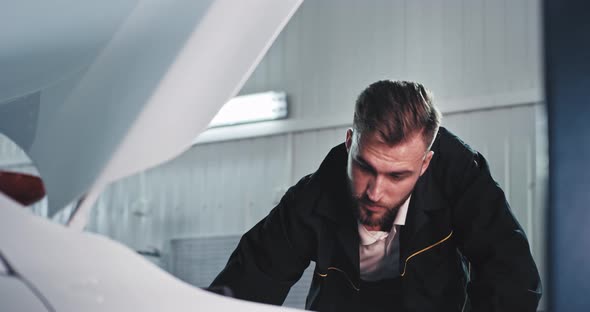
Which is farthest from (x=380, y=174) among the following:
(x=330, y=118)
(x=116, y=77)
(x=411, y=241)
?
(x=330, y=118)

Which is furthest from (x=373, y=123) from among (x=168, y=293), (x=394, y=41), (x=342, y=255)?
(x=394, y=41)

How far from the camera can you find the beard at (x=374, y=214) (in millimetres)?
1918

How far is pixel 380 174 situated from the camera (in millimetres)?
1910

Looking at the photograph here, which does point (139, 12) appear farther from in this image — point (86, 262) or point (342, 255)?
point (342, 255)

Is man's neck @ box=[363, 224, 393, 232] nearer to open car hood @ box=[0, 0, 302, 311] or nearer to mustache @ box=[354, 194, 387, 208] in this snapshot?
Answer: mustache @ box=[354, 194, 387, 208]

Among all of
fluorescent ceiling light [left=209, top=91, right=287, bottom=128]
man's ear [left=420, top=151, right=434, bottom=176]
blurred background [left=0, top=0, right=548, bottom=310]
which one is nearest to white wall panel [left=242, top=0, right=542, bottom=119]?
blurred background [left=0, top=0, right=548, bottom=310]

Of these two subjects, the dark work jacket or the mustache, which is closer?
the dark work jacket

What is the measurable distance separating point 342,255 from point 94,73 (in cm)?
118

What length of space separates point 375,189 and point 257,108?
6.55 m

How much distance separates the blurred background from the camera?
728 centimetres

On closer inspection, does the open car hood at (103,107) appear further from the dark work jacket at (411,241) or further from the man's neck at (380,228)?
the man's neck at (380,228)

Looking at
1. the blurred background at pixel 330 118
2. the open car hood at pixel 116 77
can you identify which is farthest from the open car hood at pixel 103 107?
the blurred background at pixel 330 118

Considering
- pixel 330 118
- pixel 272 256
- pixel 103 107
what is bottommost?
pixel 330 118

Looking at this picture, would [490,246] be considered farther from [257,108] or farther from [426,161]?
[257,108]
